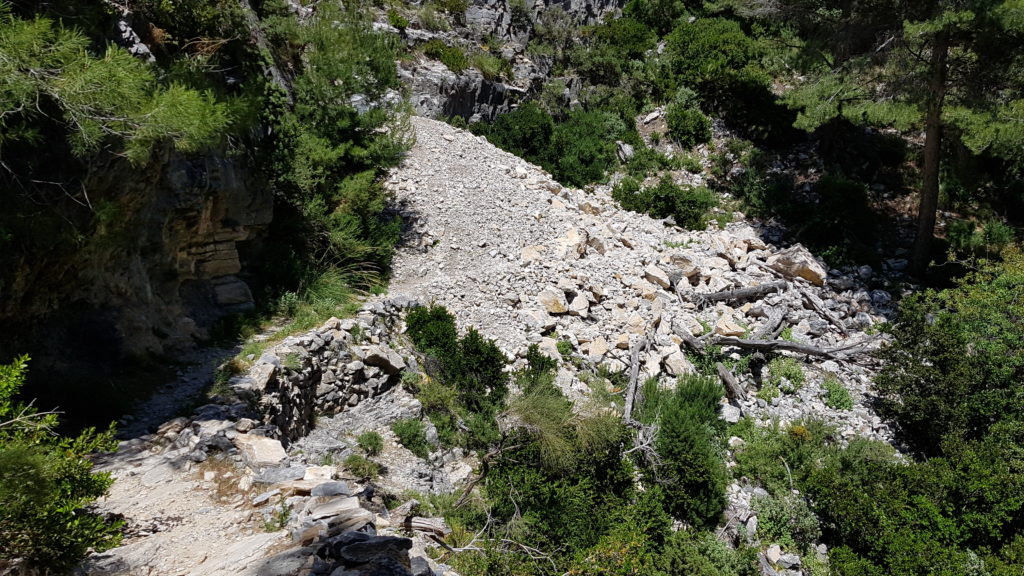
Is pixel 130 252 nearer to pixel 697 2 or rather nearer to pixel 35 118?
pixel 35 118

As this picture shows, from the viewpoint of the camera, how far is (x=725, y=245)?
12906 mm

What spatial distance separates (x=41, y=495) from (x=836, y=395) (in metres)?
10.4

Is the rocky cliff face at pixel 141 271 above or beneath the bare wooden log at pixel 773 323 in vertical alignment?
above

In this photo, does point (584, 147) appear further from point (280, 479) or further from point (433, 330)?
point (280, 479)

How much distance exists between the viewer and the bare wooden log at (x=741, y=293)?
445 inches

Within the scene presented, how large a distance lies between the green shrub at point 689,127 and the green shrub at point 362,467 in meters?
14.6

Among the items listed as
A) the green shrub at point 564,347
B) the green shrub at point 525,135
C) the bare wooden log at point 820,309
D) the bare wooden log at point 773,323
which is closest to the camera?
the green shrub at point 564,347

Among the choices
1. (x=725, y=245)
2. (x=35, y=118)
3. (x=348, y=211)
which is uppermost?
(x=35, y=118)

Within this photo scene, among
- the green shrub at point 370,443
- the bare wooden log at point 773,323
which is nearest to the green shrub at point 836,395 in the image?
the bare wooden log at point 773,323

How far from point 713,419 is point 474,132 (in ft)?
38.7

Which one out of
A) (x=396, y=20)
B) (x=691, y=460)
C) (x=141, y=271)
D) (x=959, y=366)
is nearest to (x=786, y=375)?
(x=959, y=366)

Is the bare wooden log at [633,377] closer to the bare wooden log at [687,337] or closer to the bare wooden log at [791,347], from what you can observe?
the bare wooden log at [687,337]

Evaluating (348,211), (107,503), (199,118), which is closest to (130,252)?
(199,118)

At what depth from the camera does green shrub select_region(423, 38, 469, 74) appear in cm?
1798
